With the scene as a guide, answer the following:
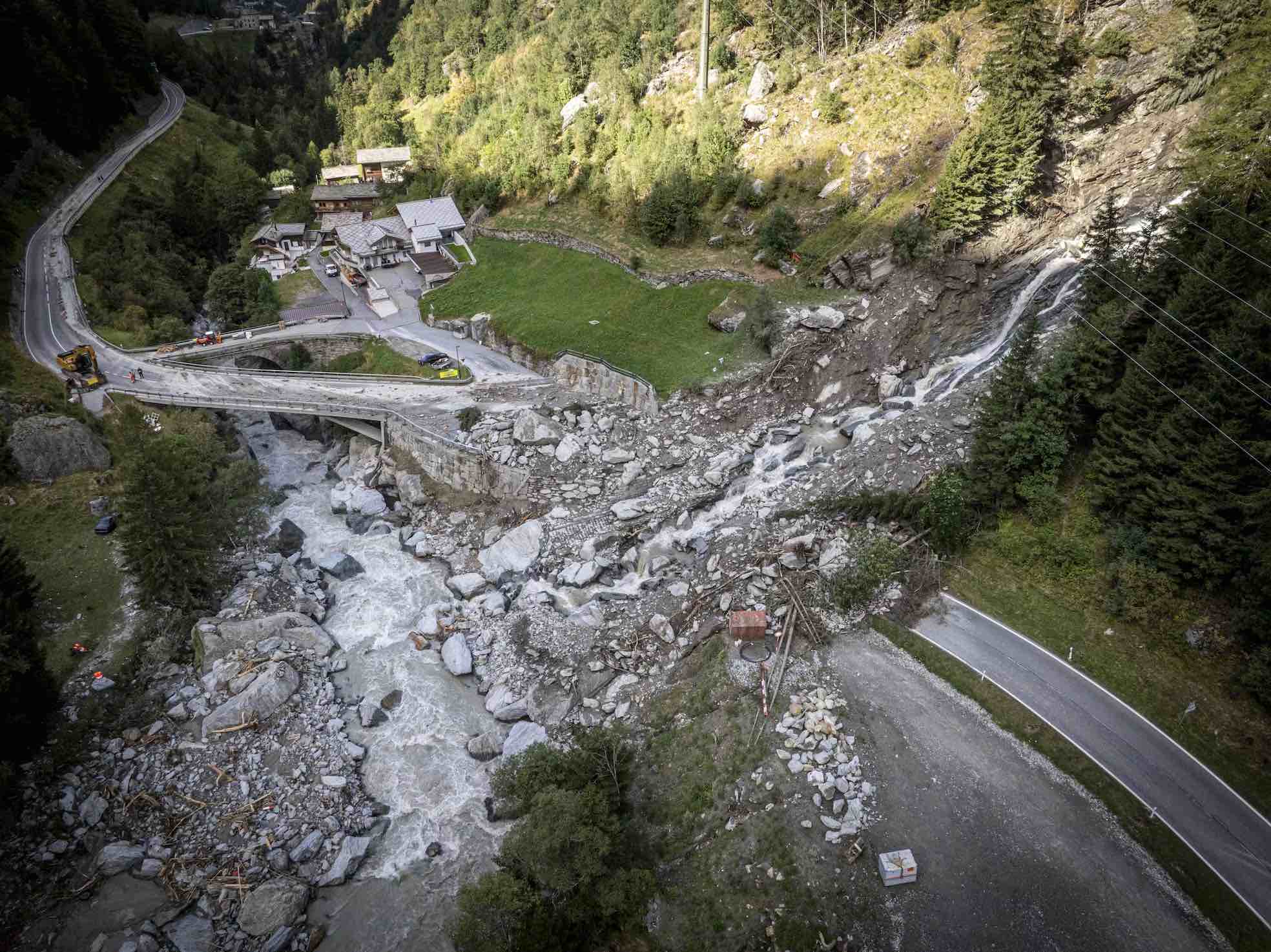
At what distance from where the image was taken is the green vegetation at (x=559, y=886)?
20.4 m

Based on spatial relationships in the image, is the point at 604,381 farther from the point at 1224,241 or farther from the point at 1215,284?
the point at 1224,241

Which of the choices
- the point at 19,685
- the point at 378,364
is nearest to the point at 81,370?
the point at 378,364

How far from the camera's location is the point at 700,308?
51.1 m

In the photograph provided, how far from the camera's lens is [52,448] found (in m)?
41.6

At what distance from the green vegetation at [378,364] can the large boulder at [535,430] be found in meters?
10.8

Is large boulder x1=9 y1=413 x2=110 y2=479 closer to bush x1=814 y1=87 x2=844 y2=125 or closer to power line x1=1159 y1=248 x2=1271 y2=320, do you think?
bush x1=814 y1=87 x2=844 y2=125

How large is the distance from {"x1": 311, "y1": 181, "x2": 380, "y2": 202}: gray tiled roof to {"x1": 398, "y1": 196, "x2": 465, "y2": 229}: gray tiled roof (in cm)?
1571

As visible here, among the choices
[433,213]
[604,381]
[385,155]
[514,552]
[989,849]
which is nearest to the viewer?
[989,849]

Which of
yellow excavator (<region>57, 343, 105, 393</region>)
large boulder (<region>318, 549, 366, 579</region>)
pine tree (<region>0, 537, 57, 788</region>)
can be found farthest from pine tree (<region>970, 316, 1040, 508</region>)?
yellow excavator (<region>57, 343, 105, 393</region>)

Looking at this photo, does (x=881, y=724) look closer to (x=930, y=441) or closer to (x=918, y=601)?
(x=918, y=601)

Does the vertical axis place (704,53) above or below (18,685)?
above

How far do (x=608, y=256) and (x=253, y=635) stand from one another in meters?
42.1

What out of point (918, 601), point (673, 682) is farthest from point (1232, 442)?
point (673, 682)

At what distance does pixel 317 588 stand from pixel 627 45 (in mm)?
65230
